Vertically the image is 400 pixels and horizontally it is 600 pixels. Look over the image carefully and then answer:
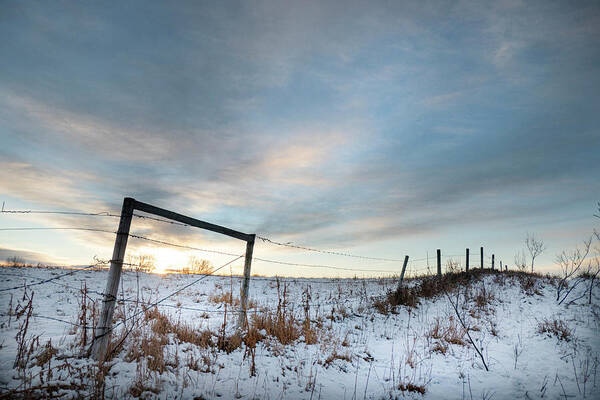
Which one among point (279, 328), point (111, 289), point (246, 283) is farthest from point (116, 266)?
point (279, 328)

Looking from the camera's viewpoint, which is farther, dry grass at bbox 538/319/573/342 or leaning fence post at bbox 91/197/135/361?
dry grass at bbox 538/319/573/342

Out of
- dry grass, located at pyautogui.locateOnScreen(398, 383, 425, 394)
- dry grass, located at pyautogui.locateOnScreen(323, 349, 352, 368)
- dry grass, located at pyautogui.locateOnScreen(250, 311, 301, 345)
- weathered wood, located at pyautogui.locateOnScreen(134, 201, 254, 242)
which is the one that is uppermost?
weathered wood, located at pyautogui.locateOnScreen(134, 201, 254, 242)

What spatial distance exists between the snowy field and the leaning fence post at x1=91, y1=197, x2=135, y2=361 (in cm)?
31

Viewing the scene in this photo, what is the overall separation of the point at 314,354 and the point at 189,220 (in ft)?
14.3

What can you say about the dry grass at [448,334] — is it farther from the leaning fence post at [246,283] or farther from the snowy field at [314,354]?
the leaning fence post at [246,283]

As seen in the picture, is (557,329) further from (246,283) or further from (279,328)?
(246,283)

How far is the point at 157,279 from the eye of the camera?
18.4m

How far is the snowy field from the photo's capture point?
16.2 feet

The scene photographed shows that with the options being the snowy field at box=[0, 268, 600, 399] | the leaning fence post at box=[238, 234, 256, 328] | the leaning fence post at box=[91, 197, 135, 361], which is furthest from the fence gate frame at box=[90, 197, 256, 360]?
the leaning fence post at box=[238, 234, 256, 328]

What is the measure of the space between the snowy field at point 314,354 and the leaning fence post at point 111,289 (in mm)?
306

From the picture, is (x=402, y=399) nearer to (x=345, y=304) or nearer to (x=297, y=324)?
(x=297, y=324)

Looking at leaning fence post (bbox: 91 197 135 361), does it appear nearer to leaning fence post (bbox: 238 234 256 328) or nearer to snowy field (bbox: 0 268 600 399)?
snowy field (bbox: 0 268 600 399)

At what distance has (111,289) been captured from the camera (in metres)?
5.42

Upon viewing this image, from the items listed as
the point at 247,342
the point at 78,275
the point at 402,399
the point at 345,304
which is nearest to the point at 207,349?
the point at 247,342
